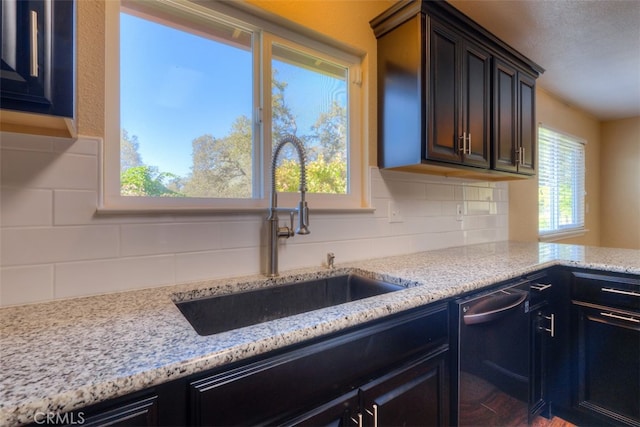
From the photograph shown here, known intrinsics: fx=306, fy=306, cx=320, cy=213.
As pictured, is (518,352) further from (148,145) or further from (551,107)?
(551,107)

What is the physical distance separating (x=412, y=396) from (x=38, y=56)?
132 cm

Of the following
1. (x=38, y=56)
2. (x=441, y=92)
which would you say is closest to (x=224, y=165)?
(x=38, y=56)

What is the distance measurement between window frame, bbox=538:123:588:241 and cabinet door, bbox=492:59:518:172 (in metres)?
1.46

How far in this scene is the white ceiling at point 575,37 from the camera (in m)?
1.92

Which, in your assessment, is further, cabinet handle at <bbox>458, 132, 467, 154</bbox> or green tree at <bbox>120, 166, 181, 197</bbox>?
cabinet handle at <bbox>458, 132, 467, 154</bbox>

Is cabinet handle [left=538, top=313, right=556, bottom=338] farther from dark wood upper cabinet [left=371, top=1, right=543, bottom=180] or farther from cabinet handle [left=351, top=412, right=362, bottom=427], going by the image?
cabinet handle [left=351, top=412, right=362, bottom=427]

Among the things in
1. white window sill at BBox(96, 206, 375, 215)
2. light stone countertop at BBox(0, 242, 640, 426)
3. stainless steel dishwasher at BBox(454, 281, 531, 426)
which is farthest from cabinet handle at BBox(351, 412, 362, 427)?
white window sill at BBox(96, 206, 375, 215)

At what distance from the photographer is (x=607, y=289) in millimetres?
1526

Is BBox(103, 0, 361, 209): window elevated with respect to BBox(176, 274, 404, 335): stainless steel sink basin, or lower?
elevated

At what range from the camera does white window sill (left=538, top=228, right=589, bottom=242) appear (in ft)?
10.6

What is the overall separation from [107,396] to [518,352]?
1597 mm

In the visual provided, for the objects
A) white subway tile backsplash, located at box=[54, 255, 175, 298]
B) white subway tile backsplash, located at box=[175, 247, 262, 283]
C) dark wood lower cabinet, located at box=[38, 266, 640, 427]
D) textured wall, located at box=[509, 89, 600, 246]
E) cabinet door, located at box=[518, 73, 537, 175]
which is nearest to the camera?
dark wood lower cabinet, located at box=[38, 266, 640, 427]

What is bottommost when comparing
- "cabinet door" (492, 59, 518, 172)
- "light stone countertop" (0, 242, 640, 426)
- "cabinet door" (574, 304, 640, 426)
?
"cabinet door" (574, 304, 640, 426)

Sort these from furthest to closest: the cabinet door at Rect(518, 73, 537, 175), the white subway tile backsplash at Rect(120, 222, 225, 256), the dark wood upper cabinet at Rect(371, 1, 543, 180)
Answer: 1. the cabinet door at Rect(518, 73, 537, 175)
2. the dark wood upper cabinet at Rect(371, 1, 543, 180)
3. the white subway tile backsplash at Rect(120, 222, 225, 256)
